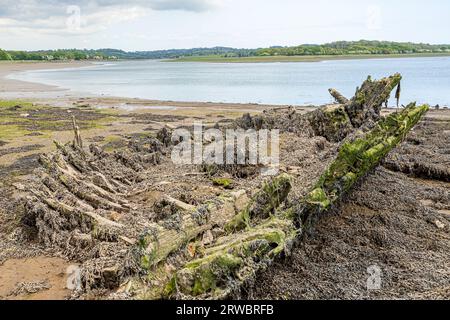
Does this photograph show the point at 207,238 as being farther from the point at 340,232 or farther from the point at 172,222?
the point at 340,232

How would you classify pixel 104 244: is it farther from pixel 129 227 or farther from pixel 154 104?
pixel 154 104

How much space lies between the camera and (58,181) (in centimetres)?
1241

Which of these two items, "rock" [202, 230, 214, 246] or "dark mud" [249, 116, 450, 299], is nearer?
"dark mud" [249, 116, 450, 299]

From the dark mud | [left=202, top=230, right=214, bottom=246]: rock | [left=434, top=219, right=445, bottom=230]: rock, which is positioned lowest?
[left=434, top=219, right=445, bottom=230]: rock

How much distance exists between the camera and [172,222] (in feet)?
26.5

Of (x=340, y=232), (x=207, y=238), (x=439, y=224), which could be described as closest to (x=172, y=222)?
(x=207, y=238)

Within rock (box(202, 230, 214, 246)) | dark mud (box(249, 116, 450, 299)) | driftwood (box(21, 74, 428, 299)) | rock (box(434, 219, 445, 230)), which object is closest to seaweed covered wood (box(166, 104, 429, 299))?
driftwood (box(21, 74, 428, 299))

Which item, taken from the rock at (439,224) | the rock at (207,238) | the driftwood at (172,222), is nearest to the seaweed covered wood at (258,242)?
the driftwood at (172,222)

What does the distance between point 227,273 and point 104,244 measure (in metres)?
3.51

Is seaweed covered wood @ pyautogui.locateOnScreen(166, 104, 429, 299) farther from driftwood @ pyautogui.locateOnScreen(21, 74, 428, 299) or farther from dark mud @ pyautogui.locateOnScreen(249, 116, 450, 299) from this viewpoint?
dark mud @ pyautogui.locateOnScreen(249, 116, 450, 299)

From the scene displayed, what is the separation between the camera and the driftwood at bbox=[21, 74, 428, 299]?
6973 millimetres

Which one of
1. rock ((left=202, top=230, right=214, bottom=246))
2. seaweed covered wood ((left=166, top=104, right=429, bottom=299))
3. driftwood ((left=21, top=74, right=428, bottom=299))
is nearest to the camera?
seaweed covered wood ((left=166, top=104, right=429, bottom=299))

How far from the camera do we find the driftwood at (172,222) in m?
6.97
